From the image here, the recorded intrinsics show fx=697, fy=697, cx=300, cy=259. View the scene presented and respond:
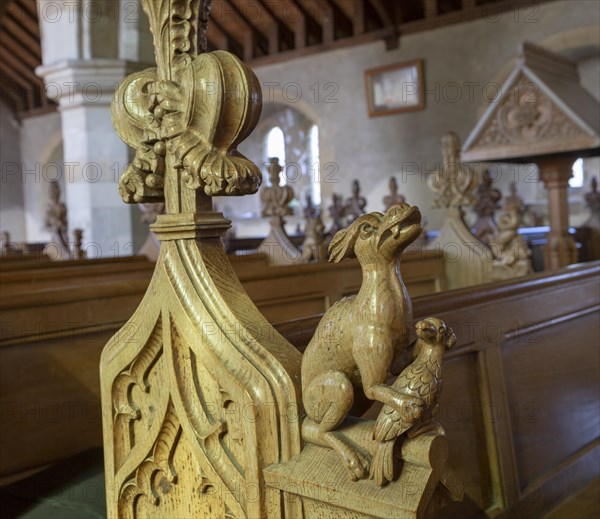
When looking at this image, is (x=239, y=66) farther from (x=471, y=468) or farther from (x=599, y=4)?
(x=599, y=4)

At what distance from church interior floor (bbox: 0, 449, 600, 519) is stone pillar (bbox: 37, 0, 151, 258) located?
398 centimetres

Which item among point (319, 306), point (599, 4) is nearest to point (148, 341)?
point (319, 306)

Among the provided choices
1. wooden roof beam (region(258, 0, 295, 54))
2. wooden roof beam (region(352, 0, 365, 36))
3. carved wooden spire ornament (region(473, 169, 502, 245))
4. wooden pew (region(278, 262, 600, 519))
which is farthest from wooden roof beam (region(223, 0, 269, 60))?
wooden pew (region(278, 262, 600, 519))

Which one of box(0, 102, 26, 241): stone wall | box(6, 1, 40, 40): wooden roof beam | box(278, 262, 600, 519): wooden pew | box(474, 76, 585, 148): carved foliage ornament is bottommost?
box(278, 262, 600, 519): wooden pew

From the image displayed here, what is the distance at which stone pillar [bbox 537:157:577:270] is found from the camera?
3.35m

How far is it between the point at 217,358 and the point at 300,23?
37.1 feet

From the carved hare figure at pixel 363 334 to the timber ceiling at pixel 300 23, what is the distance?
30.8ft

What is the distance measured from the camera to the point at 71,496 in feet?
4.60

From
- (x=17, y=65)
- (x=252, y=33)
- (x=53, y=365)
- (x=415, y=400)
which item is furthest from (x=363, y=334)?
(x=17, y=65)

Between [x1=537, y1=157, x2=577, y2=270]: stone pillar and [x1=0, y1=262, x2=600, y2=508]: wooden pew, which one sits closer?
[x1=0, y1=262, x2=600, y2=508]: wooden pew

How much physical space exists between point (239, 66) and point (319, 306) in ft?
6.06

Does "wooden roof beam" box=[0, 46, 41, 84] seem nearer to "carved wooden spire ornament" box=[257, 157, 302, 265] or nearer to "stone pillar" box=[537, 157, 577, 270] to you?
"carved wooden spire ornament" box=[257, 157, 302, 265]

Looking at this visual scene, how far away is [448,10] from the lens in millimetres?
10023

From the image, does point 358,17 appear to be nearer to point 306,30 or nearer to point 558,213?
point 306,30
